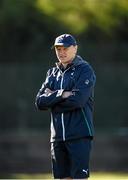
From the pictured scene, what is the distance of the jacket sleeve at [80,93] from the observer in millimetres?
8500

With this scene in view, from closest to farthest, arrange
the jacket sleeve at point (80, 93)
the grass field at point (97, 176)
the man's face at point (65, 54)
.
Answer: the jacket sleeve at point (80, 93) → the man's face at point (65, 54) → the grass field at point (97, 176)

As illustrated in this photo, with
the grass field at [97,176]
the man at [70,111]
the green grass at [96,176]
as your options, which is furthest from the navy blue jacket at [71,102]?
the green grass at [96,176]

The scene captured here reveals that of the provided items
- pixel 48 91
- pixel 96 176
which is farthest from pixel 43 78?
pixel 48 91

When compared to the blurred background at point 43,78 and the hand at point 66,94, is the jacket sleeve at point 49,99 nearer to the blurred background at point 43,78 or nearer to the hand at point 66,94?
the hand at point 66,94

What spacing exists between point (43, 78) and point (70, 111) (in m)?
12.2

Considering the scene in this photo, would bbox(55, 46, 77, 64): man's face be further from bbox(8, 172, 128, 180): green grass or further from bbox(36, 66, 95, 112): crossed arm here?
bbox(8, 172, 128, 180): green grass

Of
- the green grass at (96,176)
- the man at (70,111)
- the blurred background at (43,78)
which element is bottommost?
the green grass at (96,176)

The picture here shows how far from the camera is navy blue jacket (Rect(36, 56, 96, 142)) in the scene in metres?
8.51

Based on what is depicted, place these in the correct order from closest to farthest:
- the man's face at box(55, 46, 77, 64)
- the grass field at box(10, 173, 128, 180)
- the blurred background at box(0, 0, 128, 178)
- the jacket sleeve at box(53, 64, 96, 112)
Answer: the jacket sleeve at box(53, 64, 96, 112) < the man's face at box(55, 46, 77, 64) < the grass field at box(10, 173, 128, 180) < the blurred background at box(0, 0, 128, 178)

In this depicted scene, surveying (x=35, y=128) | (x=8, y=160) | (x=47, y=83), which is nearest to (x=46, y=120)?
(x=35, y=128)

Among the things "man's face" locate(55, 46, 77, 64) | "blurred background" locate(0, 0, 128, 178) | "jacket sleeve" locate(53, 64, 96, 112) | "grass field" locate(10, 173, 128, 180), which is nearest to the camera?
"jacket sleeve" locate(53, 64, 96, 112)

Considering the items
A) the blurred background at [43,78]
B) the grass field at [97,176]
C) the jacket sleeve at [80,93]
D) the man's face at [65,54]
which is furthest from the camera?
the blurred background at [43,78]

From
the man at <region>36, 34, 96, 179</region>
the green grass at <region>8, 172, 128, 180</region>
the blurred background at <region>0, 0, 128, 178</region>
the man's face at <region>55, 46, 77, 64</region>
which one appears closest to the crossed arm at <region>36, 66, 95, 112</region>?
the man at <region>36, 34, 96, 179</region>

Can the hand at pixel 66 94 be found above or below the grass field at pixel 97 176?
above
